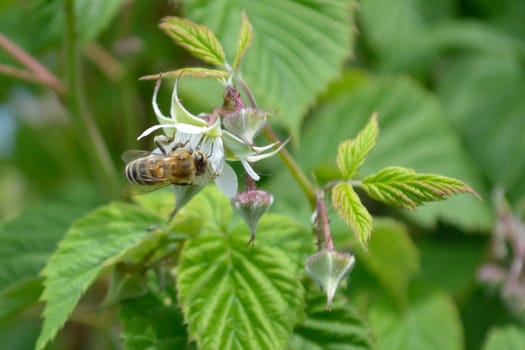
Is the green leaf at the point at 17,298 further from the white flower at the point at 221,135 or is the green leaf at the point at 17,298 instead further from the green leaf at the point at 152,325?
the white flower at the point at 221,135

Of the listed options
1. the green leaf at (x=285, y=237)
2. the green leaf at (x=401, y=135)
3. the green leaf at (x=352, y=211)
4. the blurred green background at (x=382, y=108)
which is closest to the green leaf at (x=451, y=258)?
the blurred green background at (x=382, y=108)

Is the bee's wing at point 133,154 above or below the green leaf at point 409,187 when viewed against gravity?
above

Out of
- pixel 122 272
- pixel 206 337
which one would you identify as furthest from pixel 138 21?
pixel 206 337

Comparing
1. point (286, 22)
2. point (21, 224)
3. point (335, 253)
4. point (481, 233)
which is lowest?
point (481, 233)

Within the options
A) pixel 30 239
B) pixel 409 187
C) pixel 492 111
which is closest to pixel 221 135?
pixel 409 187

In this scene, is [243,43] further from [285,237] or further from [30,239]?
[30,239]

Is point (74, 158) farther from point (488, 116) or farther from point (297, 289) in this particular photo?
point (297, 289)

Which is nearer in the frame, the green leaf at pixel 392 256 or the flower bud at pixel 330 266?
the flower bud at pixel 330 266
